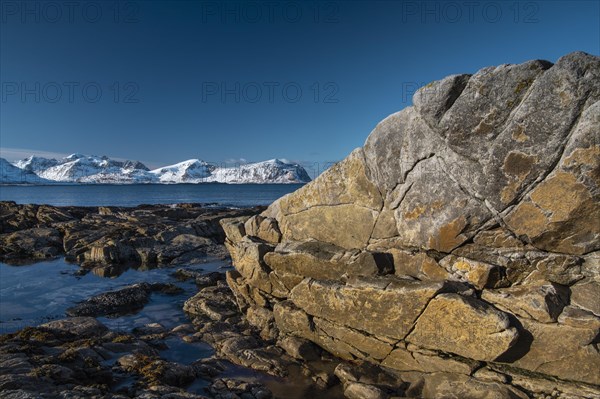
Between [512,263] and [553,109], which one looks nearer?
[553,109]

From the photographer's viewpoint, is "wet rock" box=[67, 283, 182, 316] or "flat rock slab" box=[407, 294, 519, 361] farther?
"wet rock" box=[67, 283, 182, 316]

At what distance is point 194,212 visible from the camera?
58875 millimetres

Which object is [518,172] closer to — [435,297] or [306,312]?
[435,297]

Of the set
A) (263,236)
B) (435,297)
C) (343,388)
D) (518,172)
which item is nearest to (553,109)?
(518,172)

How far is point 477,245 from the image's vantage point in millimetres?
11867

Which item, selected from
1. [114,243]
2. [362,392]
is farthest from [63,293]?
[362,392]

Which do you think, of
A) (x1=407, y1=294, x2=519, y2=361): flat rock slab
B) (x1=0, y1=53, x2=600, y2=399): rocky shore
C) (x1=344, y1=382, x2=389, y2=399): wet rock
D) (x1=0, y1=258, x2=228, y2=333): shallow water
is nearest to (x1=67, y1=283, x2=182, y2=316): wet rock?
(x1=0, y1=258, x2=228, y2=333): shallow water

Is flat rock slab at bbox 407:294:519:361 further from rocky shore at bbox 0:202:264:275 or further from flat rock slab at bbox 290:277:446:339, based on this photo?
rocky shore at bbox 0:202:264:275

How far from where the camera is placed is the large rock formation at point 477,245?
1012cm

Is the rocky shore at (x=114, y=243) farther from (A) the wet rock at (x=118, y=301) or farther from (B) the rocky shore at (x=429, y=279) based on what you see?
(B) the rocky shore at (x=429, y=279)

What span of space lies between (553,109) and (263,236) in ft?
41.2

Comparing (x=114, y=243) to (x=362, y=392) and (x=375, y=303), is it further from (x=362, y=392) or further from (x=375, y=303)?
(x=362, y=392)

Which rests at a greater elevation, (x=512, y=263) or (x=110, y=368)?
(x=512, y=263)

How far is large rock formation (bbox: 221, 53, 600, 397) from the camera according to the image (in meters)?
10.1
